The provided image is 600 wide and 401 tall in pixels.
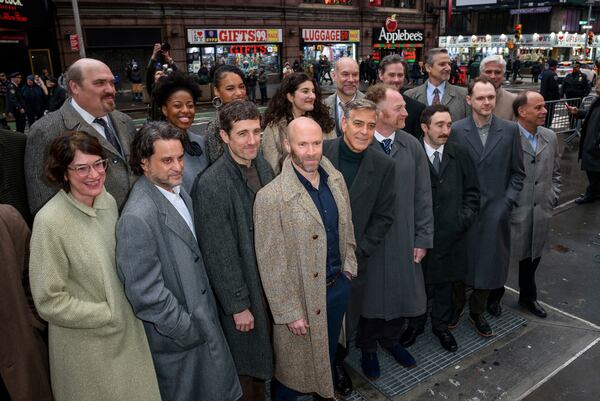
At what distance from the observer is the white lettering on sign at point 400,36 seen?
1390 inches

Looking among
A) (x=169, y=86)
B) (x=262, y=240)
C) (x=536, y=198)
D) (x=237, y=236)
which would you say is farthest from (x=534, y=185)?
(x=169, y=86)

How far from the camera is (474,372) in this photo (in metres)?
4.05

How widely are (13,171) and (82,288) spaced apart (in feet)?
4.62

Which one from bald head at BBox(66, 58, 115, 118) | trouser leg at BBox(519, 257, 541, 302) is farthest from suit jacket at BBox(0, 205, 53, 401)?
trouser leg at BBox(519, 257, 541, 302)

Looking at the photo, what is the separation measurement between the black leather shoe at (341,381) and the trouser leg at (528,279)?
2474 mm

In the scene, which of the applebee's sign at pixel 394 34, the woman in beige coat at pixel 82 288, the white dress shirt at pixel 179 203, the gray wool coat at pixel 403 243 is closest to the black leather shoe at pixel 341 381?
the gray wool coat at pixel 403 243

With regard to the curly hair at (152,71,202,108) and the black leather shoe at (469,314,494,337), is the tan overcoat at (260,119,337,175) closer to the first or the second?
the curly hair at (152,71,202,108)

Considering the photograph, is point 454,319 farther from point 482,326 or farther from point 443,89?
point 443,89

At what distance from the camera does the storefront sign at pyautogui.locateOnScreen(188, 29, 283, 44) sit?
86.8 feet

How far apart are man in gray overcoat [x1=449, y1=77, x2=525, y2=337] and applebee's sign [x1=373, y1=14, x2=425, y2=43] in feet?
107

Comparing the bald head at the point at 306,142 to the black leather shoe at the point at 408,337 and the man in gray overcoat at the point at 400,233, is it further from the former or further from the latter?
the black leather shoe at the point at 408,337

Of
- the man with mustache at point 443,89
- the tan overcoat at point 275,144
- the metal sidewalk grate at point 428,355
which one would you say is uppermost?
the man with mustache at point 443,89

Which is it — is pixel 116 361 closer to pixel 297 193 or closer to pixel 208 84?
pixel 297 193

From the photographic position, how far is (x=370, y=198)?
3682mm
